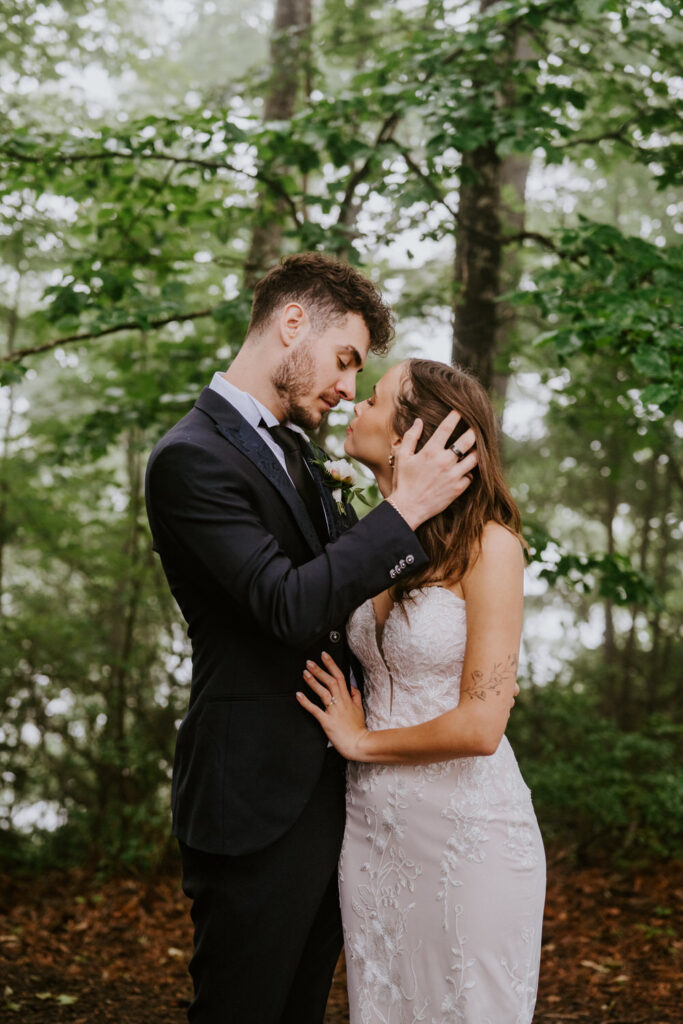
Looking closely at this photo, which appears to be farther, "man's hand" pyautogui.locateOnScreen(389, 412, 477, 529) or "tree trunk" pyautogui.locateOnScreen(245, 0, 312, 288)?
"tree trunk" pyautogui.locateOnScreen(245, 0, 312, 288)

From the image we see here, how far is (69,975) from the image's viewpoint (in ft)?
15.2

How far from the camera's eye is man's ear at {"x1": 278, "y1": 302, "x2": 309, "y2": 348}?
2.57 m

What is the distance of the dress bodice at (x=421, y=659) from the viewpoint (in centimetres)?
242

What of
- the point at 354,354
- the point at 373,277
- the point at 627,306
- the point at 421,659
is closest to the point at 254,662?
the point at 421,659

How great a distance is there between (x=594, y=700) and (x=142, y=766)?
410 cm

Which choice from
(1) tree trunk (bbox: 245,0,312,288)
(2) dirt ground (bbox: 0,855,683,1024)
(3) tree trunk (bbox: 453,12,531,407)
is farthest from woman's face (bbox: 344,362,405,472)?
(2) dirt ground (bbox: 0,855,683,1024)

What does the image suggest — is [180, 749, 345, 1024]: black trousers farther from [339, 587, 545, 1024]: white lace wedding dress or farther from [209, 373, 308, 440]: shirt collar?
[209, 373, 308, 440]: shirt collar

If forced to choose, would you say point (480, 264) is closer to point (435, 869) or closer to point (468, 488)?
point (468, 488)

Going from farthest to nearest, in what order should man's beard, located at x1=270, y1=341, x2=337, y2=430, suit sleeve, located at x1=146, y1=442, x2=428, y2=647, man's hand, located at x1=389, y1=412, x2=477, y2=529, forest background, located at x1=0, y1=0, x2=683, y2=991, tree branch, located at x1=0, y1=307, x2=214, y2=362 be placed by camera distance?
tree branch, located at x1=0, y1=307, x2=214, y2=362 < forest background, located at x1=0, y1=0, x2=683, y2=991 < man's beard, located at x1=270, y1=341, x2=337, y2=430 < man's hand, located at x1=389, y1=412, x2=477, y2=529 < suit sleeve, located at x1=146, y1=442, x2=428, y2=647

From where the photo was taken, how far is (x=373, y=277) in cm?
760

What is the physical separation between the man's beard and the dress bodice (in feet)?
2.08

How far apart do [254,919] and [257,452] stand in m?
1.24

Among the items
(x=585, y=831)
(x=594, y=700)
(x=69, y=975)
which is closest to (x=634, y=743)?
(x=585, y=831)

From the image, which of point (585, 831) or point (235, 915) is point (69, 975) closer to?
point (235, 915)
